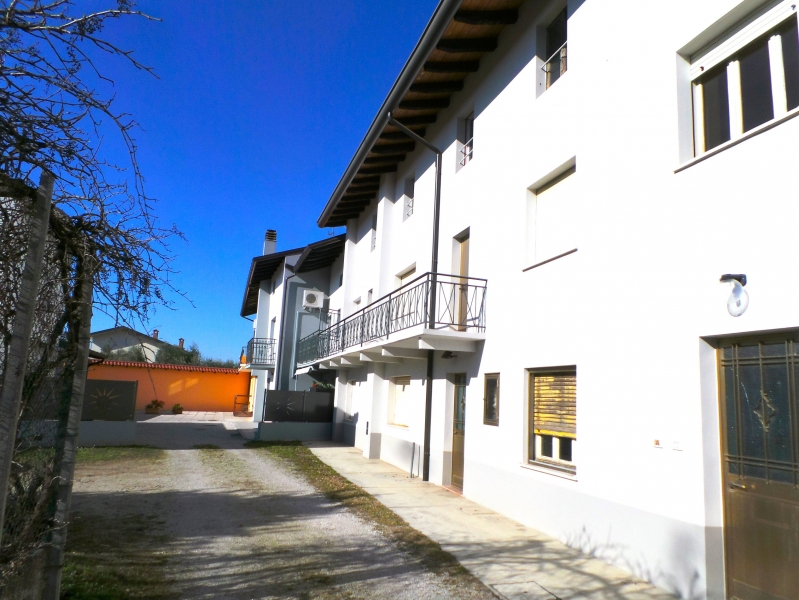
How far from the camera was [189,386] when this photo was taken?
38.3 meters

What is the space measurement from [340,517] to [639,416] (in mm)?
4330

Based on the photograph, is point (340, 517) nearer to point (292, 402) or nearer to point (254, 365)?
point (292, 402)

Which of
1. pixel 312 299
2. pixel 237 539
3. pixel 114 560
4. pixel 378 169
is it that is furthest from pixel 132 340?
pixel 312 299

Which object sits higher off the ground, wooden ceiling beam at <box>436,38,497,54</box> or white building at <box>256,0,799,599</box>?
wooden ceiling beam at <box>436,38,497,54</box>

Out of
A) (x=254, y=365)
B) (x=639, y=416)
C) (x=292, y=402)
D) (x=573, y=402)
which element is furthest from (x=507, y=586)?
(x=254, y=365)

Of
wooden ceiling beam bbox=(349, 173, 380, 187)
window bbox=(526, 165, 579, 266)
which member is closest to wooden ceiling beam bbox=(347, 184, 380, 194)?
wooden ceiling beam bbox=(349, 173, 380, 187)

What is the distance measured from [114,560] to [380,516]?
3601mm

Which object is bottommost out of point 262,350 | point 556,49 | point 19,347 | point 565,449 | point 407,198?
point 565,449

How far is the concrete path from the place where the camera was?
5.62m

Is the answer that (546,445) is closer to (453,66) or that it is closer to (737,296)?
(737,296)

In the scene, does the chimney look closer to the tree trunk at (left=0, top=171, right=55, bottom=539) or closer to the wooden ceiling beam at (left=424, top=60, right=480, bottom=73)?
the wooden ceiling beam at (left=424, top=60, right=480, bottom=73)

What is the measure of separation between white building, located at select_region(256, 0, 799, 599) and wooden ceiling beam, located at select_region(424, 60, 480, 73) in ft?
0.13

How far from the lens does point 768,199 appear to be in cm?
501

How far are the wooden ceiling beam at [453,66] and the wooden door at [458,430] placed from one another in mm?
5701
